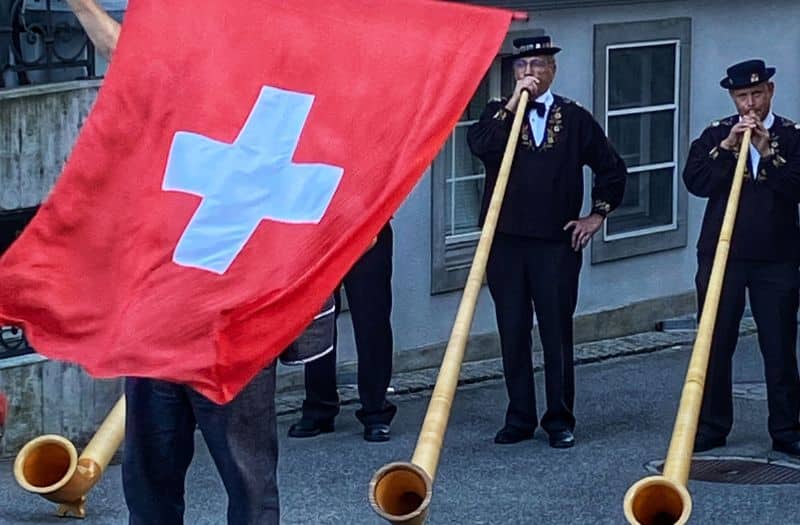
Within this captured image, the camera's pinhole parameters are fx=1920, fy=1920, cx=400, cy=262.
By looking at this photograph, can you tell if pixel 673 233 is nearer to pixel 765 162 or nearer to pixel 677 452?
pixel 765 162

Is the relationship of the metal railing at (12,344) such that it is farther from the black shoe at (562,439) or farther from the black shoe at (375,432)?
the black shoe at (562,439)

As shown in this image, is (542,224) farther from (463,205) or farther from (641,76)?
(641,76)

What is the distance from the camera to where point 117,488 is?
8.06 metres

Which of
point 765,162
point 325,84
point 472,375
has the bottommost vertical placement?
point 472,375

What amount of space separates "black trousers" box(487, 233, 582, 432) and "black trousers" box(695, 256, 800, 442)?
665 millimetres

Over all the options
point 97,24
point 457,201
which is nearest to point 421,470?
point 97,24

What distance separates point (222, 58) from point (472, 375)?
6.12 m

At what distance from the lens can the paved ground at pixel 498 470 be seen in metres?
7.71

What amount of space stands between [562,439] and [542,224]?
1.02 m

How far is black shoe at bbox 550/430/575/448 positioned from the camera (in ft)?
29.7

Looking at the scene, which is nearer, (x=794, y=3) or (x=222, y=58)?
(x=222, y=58)

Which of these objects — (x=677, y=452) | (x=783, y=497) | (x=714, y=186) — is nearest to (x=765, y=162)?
(x=714, y=186)

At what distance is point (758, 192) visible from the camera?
860cm

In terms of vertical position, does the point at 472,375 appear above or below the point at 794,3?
below
